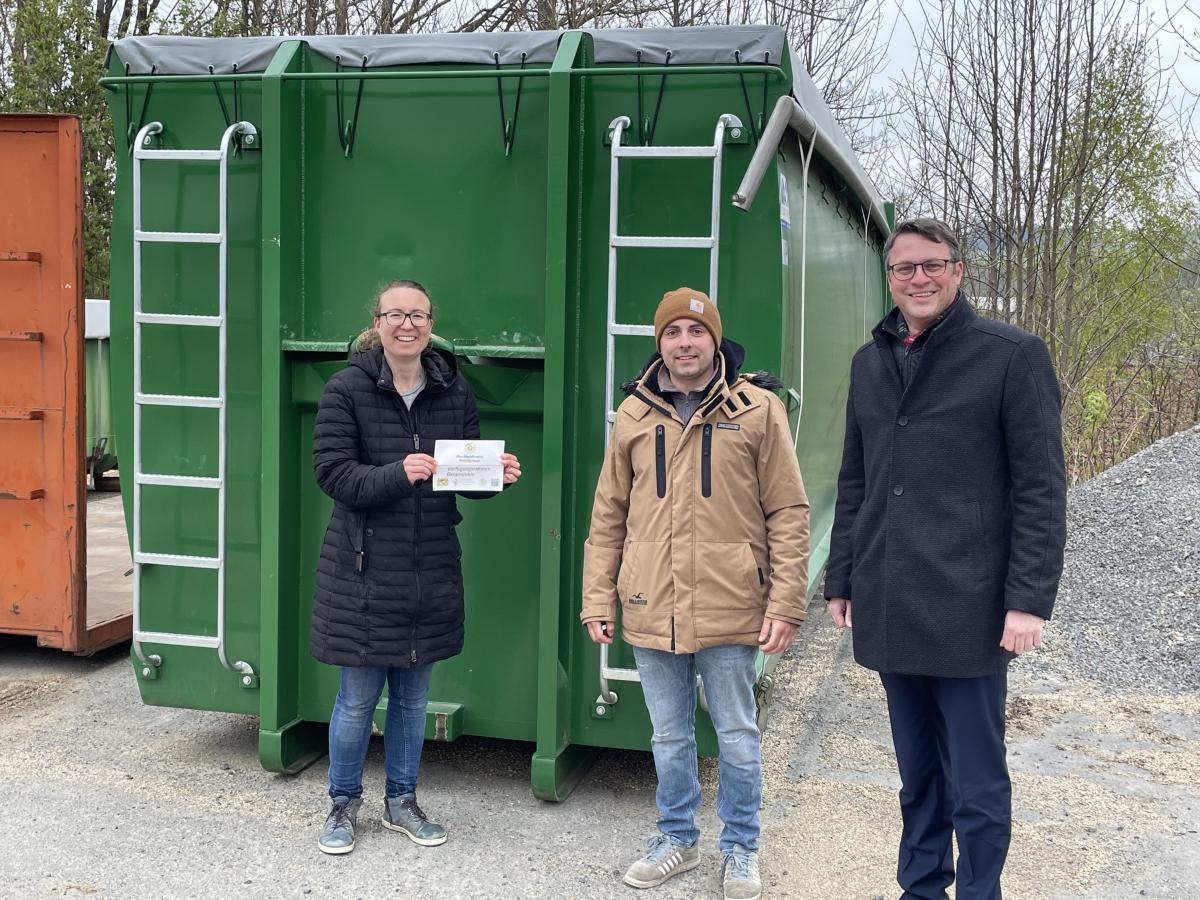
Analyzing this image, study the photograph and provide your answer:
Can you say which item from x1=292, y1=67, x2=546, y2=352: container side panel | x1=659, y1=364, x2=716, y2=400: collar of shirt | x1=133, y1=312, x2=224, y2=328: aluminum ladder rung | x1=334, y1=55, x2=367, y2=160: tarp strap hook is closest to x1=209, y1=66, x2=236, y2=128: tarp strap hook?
x1=292, y1=67, x2=546, y2=352: container side panel

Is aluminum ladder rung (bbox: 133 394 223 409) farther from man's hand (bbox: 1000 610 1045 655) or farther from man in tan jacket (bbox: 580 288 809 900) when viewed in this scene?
man's hand (bbox: 1000 610 1045 655)

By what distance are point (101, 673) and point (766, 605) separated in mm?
4247

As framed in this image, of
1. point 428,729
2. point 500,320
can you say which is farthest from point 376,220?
point 428,729

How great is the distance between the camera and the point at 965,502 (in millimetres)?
2957

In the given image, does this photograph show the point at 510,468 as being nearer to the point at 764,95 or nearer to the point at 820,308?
the point at 764,95

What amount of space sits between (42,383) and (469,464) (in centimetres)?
329

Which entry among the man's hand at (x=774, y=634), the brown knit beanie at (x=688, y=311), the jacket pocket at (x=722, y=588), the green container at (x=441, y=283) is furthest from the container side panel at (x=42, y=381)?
the man's hand at (x=774, y=634)

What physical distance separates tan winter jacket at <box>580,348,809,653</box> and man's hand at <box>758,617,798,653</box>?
0.9 inches

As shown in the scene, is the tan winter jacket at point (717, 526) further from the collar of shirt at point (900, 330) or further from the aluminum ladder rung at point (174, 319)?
the aluminum ladder rung at point (174, 319)

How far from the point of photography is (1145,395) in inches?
553

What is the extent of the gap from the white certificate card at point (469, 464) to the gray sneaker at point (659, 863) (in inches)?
50.3

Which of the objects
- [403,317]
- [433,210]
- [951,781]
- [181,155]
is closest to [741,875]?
[951,781]

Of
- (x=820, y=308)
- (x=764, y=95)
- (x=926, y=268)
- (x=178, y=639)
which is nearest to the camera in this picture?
(x=926, y=268)

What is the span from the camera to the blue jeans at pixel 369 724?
381 centimetres
